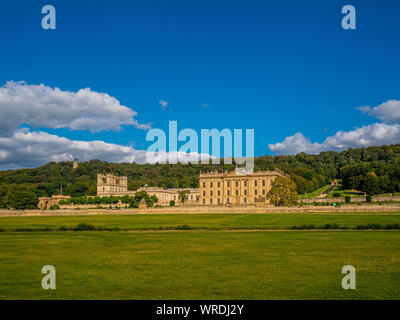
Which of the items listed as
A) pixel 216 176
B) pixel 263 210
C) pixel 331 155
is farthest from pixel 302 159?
pixel 263 210

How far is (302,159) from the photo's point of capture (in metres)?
177

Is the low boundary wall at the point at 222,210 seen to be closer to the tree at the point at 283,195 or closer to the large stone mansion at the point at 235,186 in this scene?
the tree at the point at 283,195

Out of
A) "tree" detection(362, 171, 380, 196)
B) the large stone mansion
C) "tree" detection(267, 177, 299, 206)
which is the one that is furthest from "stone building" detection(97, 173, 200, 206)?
"tree" detection(362, 171, 380, 196)

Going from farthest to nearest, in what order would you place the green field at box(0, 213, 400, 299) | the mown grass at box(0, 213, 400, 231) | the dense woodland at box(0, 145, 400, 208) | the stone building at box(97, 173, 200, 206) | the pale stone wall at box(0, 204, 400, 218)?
the stone building at box(97, 173, 200, 206) → the dense woodland at box(0, 145, 400, 208) → the pale stone wall at box(0, 204, 400, 218) → the mown grass at box(0, 213, 400, 231) → the green field at box(0, 213, 400, 299)

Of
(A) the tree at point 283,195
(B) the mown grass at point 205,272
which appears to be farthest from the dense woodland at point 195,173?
(B) the mown grass at point 205,272

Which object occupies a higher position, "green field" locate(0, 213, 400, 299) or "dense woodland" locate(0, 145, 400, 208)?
"dense woodland" locate(0, 145, 400, 208)

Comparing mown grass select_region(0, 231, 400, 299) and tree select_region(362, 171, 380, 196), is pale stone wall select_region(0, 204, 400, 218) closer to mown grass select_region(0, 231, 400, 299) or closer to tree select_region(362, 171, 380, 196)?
mown grass select_region(0, 231, 400, 299)

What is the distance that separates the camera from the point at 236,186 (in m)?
88.0

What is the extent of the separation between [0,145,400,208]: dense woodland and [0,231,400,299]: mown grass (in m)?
77.5

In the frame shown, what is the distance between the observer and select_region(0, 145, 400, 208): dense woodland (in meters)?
91.4

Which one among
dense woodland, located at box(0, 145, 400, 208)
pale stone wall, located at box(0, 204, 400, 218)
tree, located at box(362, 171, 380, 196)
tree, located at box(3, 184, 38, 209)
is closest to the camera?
pale stone wall, located at box(0, 204, 400, 218)

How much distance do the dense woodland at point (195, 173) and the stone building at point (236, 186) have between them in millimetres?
22265

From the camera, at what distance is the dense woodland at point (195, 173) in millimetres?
91444

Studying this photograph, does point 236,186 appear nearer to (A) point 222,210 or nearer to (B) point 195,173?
(A) point 222,210
